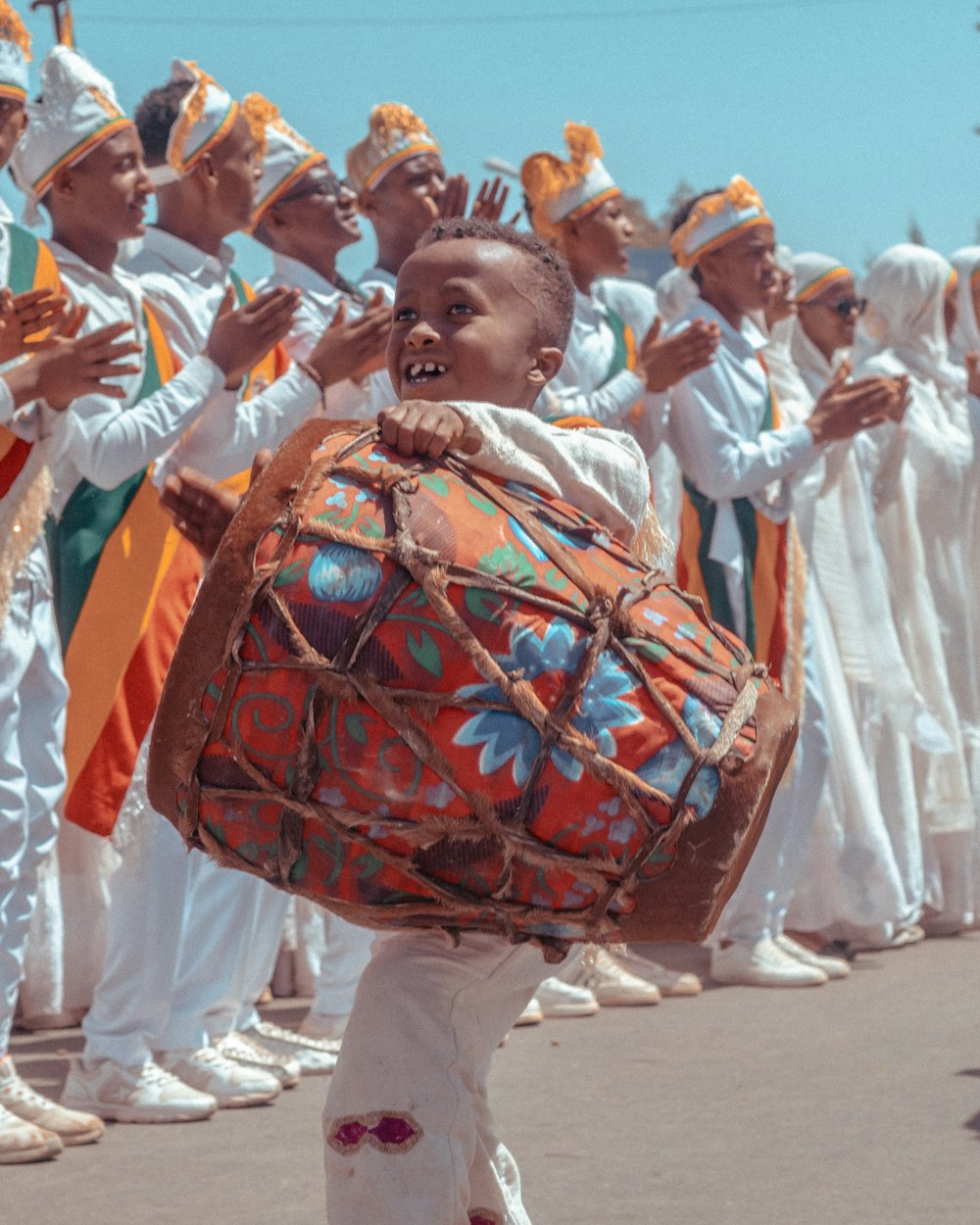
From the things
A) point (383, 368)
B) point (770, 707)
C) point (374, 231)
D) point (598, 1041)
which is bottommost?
point (598, 1041)

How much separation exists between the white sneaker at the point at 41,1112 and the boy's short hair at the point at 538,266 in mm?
2050

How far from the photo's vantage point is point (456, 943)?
2723 mm

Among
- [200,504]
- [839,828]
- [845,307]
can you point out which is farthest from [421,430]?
[845,307]

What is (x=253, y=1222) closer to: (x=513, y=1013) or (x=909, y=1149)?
(x=513, y=1013)

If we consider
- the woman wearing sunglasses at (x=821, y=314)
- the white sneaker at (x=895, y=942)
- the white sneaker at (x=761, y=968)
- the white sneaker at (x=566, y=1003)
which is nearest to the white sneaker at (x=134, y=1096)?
the white sneaker at (x=566, y=1003)

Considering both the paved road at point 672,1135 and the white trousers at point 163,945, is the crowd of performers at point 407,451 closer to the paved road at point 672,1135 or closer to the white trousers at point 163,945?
the white trousers at point 163,945

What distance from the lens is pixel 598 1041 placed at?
5.25 meters

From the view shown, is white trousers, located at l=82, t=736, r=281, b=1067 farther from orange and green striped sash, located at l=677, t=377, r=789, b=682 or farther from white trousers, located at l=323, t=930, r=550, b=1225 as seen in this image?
orange and green striped sash, located at l=677, t=377, r=789, b=682

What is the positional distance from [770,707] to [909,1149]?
173 cm

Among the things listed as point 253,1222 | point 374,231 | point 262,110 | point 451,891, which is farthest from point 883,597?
point 451,891

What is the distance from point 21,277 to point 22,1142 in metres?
1.89

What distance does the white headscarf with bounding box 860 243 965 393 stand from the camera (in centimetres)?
771

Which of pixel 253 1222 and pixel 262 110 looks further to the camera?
pixel 262 110

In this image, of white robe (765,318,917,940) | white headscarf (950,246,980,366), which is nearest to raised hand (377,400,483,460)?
white robe (765,318,917,940)
